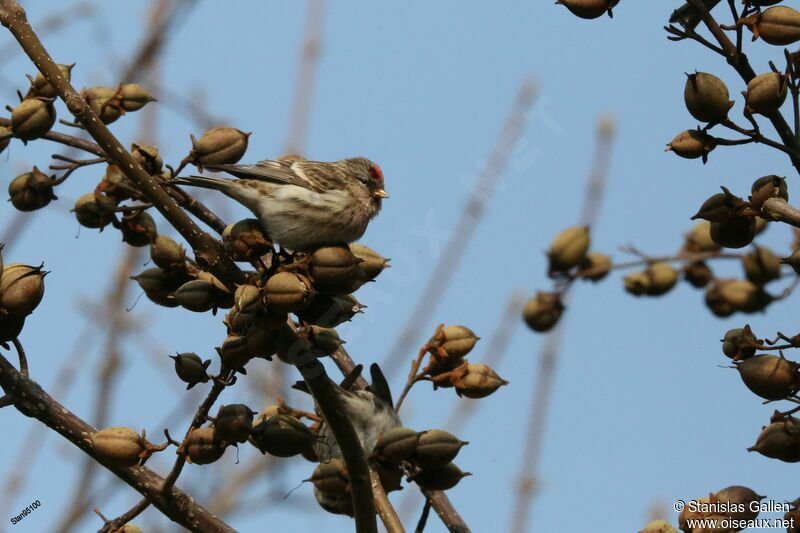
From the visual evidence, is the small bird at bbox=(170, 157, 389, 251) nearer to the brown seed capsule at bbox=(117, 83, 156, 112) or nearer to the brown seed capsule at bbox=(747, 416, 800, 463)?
the brown seed capsule at bbox=(117, 83, 156, 112)

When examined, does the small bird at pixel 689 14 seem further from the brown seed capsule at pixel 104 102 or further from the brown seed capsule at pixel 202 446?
the brown seed capsule at pixel 104 102

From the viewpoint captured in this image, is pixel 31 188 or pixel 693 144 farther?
pixel 31 188

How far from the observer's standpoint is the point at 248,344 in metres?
2.80

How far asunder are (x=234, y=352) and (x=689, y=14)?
1.59 m

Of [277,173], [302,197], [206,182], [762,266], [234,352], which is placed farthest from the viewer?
[762,266]

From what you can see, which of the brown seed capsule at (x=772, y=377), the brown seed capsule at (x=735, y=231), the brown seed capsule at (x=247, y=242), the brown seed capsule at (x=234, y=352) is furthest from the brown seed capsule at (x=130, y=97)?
the brown seed capsule at (x=772, y=377)

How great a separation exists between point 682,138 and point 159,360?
5437 millimetres

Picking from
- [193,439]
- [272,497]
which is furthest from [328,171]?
[272,497]

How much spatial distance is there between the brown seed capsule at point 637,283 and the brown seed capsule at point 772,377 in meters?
2.71

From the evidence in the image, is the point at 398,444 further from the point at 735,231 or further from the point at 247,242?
the point at 735,231

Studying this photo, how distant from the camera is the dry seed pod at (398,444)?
3221mm

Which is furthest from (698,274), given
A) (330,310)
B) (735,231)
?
(330,310)

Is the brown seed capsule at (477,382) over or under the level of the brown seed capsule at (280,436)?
over

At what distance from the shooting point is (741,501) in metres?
2.92
